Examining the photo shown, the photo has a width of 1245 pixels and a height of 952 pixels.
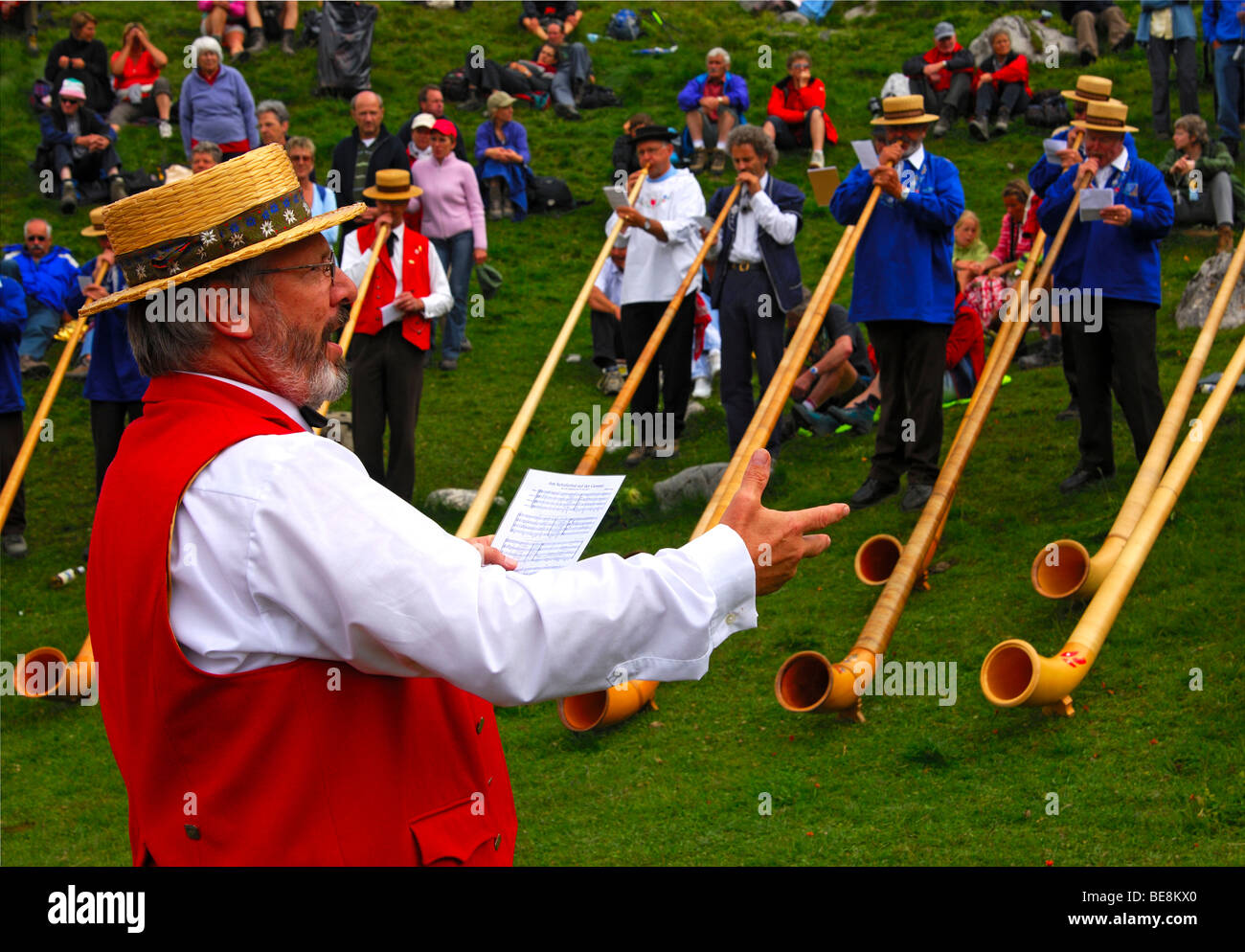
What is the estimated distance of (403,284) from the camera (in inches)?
317

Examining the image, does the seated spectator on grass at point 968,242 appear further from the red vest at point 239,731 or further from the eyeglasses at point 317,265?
the red vest at point 239,731

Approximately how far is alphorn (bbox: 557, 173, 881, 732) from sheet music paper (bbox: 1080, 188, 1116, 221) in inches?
42.2

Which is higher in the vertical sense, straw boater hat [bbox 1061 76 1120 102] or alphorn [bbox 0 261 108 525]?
straw boater hat [bbox 1061 76 1120 102]

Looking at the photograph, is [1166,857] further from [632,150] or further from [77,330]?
[632,150]

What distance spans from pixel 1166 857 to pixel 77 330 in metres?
6.85

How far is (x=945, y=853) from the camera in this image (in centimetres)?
414

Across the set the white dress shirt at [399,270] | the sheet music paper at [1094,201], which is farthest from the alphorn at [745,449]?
the white dress shirt at [399,270]

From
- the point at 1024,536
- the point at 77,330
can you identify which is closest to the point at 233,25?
the point at 77,330

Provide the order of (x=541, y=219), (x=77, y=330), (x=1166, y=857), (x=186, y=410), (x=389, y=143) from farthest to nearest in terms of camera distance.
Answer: (x=541, y=219) → (x=389, y=143) → (x=77, y=330) → (x=1166, y=857) → (x=186, y=410)

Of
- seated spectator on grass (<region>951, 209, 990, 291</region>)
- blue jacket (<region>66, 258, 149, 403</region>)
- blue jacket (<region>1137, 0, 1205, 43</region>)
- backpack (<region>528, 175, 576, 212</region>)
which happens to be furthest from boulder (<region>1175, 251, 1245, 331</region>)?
blue jacket (<region>66, 258, 149, 403</region>)

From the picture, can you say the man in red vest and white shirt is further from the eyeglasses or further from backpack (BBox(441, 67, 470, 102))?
backpack (BBox(441, 67, 470, 102))

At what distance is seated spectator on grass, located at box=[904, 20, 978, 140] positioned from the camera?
15.7 m

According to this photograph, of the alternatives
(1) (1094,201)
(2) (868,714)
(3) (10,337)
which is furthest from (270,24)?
(2) (868,714)

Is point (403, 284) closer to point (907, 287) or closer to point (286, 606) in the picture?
point (907, 287)
